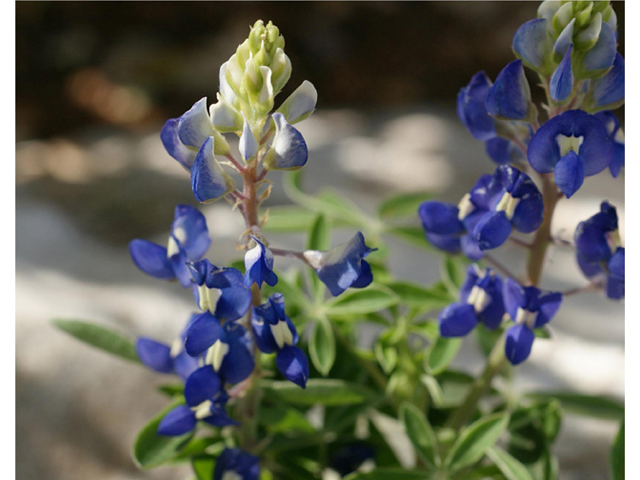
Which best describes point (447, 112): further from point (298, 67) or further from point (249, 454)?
point (249, 454)

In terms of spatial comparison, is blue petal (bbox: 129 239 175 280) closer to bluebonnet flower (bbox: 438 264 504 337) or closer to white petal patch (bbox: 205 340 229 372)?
white petal patch (bbox: 205 340 229 372)

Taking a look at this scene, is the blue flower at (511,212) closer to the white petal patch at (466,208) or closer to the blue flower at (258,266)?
the white petal patch at (466,208)

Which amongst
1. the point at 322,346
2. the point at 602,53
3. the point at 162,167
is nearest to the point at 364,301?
the point at 322,346

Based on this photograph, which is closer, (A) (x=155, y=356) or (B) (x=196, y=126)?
(B) (x=196, y=126)

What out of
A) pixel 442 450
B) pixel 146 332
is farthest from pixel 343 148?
pixel 442 450

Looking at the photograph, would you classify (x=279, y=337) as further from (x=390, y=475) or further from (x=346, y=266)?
(x=390, y=475)

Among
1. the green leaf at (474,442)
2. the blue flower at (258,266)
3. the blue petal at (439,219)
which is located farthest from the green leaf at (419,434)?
the blue flower at (258,266)
